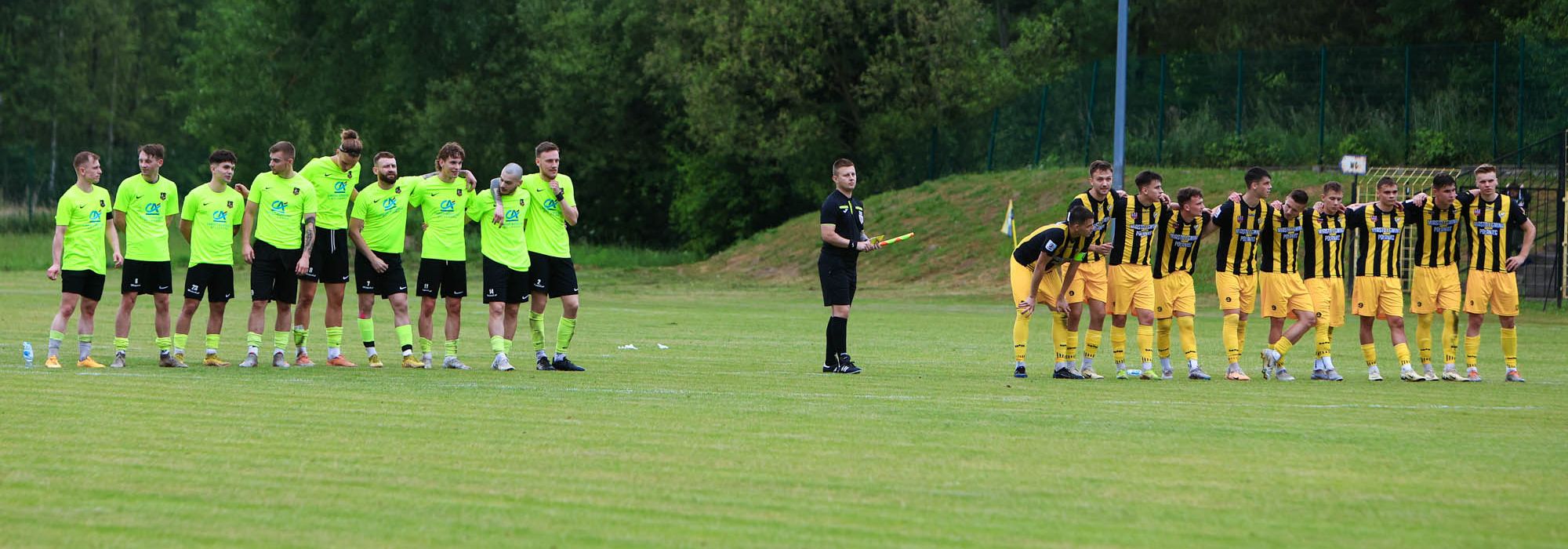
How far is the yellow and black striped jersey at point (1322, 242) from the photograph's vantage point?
15.5m

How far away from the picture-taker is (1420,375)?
15.5 metres

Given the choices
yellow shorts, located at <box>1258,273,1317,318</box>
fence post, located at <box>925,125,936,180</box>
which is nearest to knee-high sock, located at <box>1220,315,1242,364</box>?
yellow shorts, located at <box>1258,273,1317,318</box>

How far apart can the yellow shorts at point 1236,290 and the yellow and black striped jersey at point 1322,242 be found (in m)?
0.58

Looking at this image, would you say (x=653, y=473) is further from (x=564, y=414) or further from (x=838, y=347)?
(x=838, y=347)

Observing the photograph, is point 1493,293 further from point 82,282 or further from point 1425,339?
point 82,282

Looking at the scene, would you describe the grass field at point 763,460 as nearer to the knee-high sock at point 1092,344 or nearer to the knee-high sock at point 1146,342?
the knee-high sock at point 1092,344

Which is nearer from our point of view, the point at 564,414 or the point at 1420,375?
the point at 564,414

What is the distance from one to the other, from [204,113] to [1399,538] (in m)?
63.5

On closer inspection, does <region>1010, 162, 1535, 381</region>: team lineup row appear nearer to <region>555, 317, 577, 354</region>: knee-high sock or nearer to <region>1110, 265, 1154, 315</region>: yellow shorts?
<region>1110, 265, 1154, 315</region>: yellow shorts

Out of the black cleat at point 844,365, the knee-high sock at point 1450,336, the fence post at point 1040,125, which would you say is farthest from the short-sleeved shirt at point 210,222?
the fence post at point 1040,125

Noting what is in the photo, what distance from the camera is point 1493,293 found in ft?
50.5

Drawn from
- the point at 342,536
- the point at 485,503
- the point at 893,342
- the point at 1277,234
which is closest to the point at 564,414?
the point at 485,503

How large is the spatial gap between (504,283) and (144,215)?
3308 mm

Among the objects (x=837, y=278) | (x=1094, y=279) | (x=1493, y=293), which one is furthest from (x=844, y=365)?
(x=1493, y=293)
